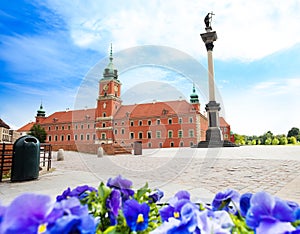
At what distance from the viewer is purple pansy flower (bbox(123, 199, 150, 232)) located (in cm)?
57

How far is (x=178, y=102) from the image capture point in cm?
4538

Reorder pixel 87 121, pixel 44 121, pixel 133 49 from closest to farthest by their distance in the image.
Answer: pixel 133 49
pixel 87 121
pixel 44 121

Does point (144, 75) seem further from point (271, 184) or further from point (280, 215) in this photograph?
point (280, 215)

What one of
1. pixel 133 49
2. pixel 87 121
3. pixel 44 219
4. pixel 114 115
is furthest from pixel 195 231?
pixel 87 121

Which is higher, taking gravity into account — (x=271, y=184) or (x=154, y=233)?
(x=154, y=233)

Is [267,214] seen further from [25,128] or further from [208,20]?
[25,128]

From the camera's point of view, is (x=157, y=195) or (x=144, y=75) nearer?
(x=157, y=195)

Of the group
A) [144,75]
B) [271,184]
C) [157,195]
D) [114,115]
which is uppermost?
[114,115]

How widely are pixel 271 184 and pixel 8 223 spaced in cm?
491

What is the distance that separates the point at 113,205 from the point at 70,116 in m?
60.6

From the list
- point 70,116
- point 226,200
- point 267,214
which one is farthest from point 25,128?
point 267,214

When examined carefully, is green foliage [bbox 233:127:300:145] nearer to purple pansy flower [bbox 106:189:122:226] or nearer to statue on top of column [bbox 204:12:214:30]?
statue on top of column [bbox 204:12:214:30]

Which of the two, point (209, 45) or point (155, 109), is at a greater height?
point (209, 45)

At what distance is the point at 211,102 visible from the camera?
20453 millimetres
